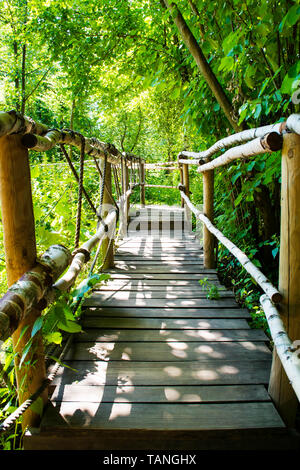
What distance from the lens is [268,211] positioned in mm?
2699

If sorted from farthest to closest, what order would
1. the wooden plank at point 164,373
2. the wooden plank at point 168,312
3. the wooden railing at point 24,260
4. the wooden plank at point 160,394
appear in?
the wooden plank at point 168,312
the wooden plank at point 164,373
the wooden plank at point 160,394
the wooden railing at point 24,260

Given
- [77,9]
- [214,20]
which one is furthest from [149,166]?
[214,20]

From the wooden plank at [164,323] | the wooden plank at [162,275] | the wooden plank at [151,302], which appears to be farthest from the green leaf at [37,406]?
the wooden plank at [162,275]

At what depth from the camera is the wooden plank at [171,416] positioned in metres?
1.25

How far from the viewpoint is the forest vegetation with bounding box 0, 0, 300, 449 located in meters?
1.90

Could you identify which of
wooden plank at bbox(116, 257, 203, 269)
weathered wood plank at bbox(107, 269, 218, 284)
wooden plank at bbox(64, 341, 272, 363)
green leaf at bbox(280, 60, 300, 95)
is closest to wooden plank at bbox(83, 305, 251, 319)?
wooden plank at bbox(64, 341, 272, 363)

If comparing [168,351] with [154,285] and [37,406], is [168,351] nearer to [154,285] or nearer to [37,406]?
[37,406]

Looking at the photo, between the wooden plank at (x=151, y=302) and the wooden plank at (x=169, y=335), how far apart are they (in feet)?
1.13

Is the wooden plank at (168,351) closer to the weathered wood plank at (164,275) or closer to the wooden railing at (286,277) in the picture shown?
the wooden railing at (286,277)

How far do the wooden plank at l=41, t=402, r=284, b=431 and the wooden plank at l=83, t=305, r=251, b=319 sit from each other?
0.80 metres

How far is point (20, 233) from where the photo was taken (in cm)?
122

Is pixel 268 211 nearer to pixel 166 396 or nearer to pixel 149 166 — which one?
pixel 166 396

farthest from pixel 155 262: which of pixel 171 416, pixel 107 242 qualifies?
pixel 171 416
